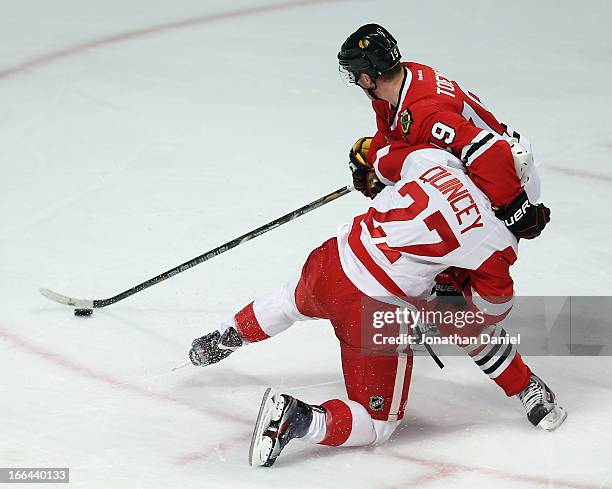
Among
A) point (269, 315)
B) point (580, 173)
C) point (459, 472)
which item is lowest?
point (459, 472)

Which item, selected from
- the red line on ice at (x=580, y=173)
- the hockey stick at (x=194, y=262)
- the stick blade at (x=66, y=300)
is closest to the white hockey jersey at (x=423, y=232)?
the hockey stick at (x=194, y=262)

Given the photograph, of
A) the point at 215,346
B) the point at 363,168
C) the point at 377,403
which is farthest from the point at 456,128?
the point at 215,346

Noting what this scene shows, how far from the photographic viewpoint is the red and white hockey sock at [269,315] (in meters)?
3.04

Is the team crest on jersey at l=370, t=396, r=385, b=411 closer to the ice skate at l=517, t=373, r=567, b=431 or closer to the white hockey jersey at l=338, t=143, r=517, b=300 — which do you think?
the white hockey jersey at l=338, t=143, r=517, b=300

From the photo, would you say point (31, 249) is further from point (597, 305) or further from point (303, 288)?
point (597, 305)

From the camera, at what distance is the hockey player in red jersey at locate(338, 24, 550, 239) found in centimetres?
268

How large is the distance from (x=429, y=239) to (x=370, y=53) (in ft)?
1.66

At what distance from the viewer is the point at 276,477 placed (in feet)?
8.91

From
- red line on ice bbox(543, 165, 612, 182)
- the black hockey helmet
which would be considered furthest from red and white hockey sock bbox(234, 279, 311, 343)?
red line on ice bbox(543, 165, 612, 182)

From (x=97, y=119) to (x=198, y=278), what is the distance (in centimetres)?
168

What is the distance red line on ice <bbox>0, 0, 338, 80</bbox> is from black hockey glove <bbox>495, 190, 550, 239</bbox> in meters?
3.69

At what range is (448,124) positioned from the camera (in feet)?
8.91

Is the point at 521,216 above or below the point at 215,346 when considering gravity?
above

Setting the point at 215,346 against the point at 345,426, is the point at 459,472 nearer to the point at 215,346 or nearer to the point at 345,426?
the point at 345,426
